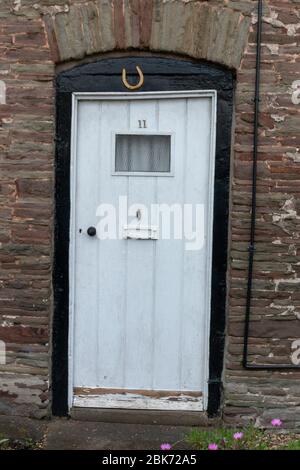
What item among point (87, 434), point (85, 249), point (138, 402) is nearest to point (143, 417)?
point (138, 402)

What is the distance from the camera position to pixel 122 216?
4.36 metres

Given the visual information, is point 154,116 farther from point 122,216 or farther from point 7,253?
point 7,253

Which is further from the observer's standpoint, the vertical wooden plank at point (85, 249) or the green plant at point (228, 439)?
the vertical wooden plank at point (85, 249)

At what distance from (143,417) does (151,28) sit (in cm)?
284

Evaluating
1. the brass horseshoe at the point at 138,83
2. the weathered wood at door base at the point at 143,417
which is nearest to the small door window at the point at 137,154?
the brass horseshoe at the point at 138,83

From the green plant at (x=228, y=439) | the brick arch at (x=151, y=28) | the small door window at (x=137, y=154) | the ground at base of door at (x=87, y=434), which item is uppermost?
the brick arch at (x=151, y=28)

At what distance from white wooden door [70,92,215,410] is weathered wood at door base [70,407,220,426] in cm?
5

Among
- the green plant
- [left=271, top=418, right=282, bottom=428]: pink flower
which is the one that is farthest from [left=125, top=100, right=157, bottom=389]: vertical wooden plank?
[left=271, top=418, right=282, bottom=428]: pink flower

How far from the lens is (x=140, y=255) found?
4375 mm

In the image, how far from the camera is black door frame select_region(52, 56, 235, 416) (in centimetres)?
418

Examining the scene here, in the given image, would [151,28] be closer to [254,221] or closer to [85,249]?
→ [254,221]

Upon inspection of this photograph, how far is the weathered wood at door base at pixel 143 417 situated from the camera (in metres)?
4.35

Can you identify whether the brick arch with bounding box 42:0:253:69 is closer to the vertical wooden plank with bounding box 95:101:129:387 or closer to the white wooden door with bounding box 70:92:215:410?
the white wooden door with bounding box 70:92:215:410

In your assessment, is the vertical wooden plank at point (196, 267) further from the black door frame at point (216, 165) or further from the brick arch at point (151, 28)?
the brick arch at point (151, 28)
